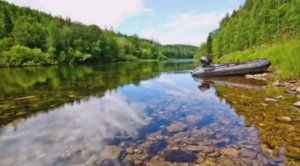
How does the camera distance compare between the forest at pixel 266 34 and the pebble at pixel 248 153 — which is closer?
the pebble at pixel 248 153

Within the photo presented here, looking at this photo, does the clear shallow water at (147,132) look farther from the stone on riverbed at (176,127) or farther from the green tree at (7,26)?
the green tree at (7,26)

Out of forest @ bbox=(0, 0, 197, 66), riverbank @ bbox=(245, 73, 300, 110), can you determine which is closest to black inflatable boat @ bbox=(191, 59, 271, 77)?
riverbank @ bbox=(245, 73, 300, 110)

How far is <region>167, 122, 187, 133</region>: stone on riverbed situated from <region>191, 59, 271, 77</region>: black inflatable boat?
12584 millimetres

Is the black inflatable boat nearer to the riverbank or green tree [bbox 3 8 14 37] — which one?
the riverbank

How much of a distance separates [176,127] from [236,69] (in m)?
13.2

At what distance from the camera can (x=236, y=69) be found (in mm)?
18828

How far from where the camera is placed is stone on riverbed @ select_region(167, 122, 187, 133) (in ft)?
22.4

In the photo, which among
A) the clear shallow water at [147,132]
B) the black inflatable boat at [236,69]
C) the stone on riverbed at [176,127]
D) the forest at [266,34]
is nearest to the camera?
the clear shallow water at [147,132]

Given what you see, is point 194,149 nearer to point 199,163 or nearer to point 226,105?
point 199,163

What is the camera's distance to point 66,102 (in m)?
11.0

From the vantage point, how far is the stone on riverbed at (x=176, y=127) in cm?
684

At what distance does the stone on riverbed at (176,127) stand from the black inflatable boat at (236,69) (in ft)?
41.3

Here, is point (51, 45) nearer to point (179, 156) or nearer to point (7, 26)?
point (7, 26)

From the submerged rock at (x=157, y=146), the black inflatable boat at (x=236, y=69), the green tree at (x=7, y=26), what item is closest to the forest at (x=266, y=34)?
the black inflatable boat at (x=236, y=69)
